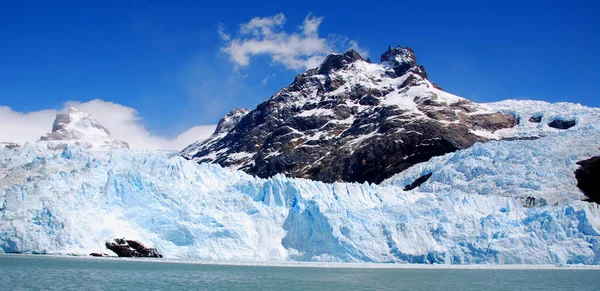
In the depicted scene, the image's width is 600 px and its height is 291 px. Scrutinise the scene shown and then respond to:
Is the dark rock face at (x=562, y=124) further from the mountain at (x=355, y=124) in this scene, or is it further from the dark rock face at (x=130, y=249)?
the dark rock face at (x=130, y=249)

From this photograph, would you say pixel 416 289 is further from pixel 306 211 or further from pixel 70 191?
pixel 70 191

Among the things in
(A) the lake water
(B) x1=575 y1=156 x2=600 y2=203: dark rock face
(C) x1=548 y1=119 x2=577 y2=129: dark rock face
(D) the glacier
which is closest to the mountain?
(C) x1=548 y1=119 x2=577 y2=129: dark rock face

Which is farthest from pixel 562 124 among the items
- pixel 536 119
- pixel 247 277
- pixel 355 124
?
pixel 247 277

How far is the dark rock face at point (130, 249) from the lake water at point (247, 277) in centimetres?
142

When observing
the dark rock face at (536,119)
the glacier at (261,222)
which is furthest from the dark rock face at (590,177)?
the dark rock face at (536,119)

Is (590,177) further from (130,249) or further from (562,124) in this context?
(562,124)

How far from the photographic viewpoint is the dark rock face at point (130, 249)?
33.8 m

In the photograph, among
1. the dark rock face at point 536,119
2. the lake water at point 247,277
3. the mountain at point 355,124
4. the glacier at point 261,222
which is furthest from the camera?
the dark rock face at point 536,119

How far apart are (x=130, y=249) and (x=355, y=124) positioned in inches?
3518

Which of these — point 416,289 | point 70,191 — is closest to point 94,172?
point 70,191

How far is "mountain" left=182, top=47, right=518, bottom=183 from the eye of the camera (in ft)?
316

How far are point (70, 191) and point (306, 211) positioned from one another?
49.7ft

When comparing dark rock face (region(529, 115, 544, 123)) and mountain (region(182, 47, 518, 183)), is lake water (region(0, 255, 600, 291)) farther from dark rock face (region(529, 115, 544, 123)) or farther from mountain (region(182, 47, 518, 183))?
dark rock face (region(529, 115, 544, 123))

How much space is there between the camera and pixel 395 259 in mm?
34219
